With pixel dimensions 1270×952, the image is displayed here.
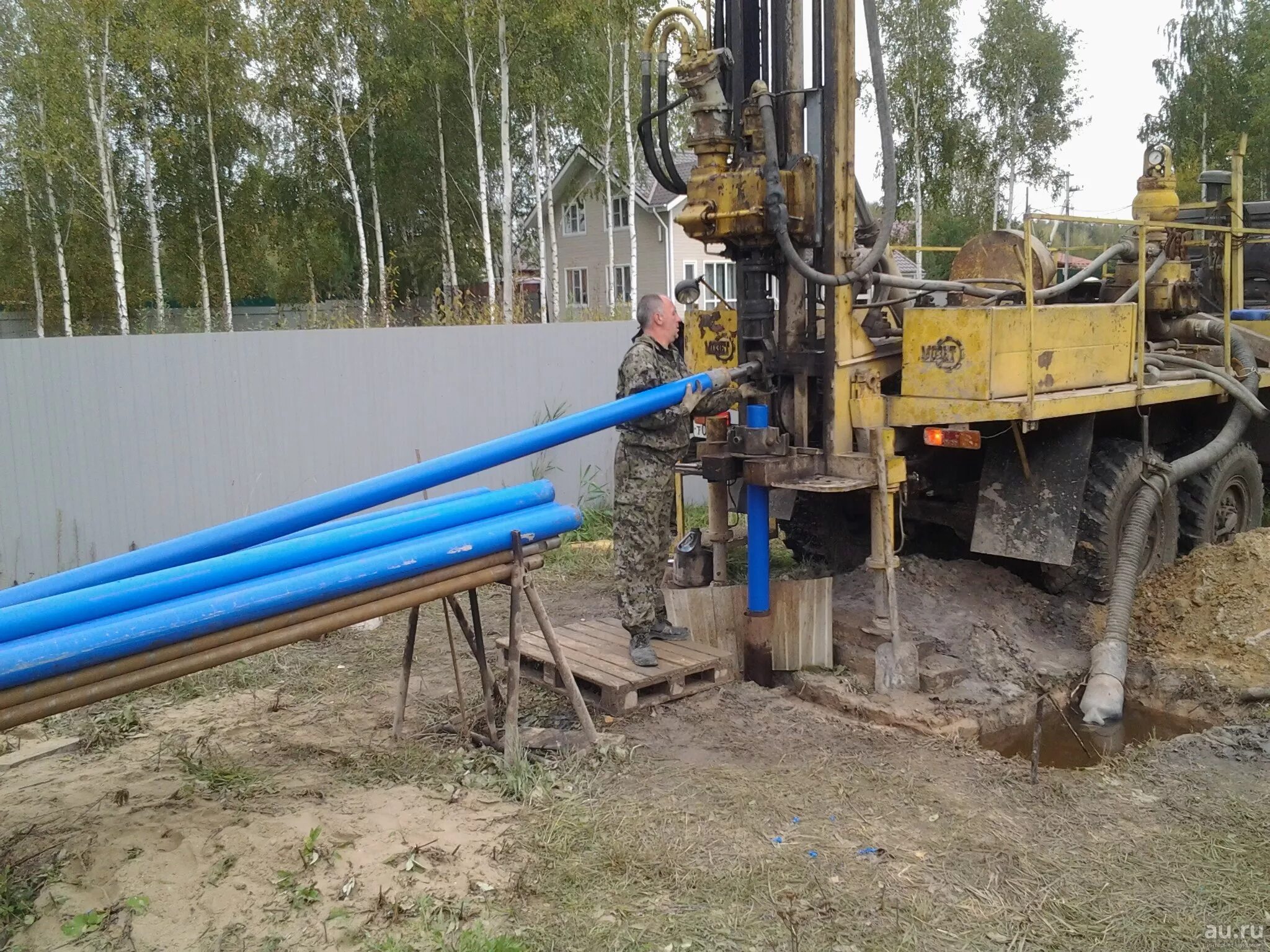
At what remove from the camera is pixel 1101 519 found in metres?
6.32

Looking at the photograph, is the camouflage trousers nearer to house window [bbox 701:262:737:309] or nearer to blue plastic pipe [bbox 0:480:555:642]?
blue plastic pipe [bbox 0:480:555:642]

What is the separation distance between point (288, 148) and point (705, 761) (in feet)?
86.7

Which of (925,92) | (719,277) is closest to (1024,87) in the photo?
(925,92)

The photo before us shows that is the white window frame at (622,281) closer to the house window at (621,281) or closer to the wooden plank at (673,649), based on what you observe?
the house window at (621,281)

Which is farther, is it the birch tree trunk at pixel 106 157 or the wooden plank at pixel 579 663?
the birch tree trunk at pixel 106 157

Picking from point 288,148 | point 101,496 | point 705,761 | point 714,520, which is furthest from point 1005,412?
point 288,148

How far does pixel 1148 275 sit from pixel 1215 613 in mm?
2206

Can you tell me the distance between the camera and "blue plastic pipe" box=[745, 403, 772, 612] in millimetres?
5570

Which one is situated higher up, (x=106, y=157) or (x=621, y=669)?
(x=106, y=157)

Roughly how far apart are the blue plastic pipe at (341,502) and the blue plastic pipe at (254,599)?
37 centimetres

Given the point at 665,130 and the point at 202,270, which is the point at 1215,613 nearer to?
the point at 665,130

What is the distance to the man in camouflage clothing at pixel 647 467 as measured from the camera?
17.6ft

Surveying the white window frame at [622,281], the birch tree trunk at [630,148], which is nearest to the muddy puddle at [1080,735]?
the birch tree trunk at [630,148]

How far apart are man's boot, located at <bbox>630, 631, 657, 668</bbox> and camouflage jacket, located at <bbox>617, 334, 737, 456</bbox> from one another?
982 mm
